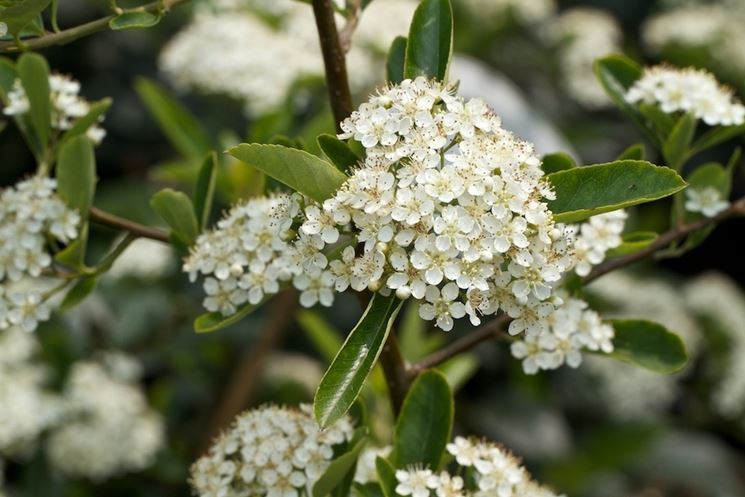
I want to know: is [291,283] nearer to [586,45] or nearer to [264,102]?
[264,102]

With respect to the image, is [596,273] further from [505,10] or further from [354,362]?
[505,10]

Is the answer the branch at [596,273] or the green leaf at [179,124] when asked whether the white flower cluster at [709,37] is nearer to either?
the green leaf at [179,124]

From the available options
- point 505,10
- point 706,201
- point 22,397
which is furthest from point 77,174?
point 505,10

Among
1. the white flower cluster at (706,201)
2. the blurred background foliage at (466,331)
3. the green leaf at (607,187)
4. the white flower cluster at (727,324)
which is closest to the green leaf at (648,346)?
the white flower cluster at (706,201)

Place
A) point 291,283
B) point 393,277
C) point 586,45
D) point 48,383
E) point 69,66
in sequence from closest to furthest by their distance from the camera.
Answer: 1. point 393,277
2. point 291,283
3. point 48,383
4. point 586,45
5. point 69,66

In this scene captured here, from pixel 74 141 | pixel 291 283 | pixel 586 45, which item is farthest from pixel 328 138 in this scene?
pixel 586 45

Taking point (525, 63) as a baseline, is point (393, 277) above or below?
below

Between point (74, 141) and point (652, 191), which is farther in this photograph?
point (74, 141)
